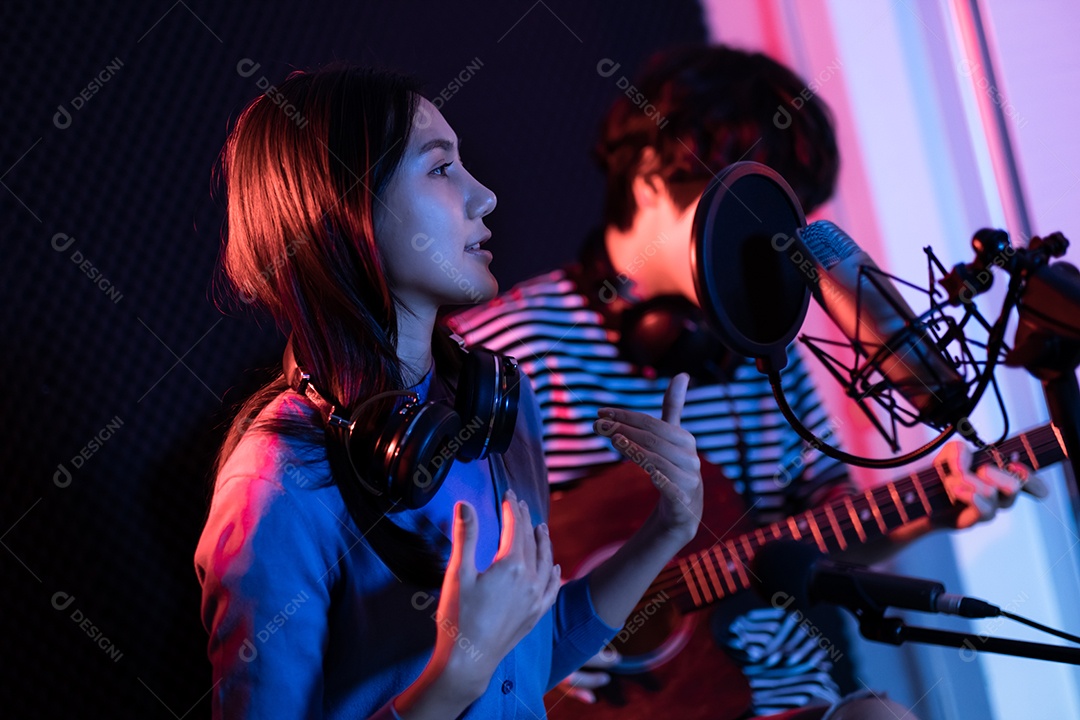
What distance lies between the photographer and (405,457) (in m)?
0.95

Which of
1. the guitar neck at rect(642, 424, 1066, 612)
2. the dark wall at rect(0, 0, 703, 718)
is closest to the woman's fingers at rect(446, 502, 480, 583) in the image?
the guitar neck at rect(642, 424, 1066, 612)

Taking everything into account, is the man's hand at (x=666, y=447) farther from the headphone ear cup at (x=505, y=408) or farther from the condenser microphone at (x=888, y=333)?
the condenser microphone at (x=888, y=333)

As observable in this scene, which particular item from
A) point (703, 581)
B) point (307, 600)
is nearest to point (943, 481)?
point (703, 581)

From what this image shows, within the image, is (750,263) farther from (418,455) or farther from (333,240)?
(333,240)

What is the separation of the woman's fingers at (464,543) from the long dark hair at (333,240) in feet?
0.72

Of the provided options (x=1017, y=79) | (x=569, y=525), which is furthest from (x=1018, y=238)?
(x=569, y=525)

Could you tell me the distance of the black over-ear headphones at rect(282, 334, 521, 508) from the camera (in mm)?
963

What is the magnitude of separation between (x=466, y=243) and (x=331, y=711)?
651 millimetres

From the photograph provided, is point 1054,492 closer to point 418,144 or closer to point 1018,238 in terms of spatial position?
point 1018,238

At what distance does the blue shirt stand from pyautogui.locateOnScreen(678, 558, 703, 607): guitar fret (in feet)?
2.05

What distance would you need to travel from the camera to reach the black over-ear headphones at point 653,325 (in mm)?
1986

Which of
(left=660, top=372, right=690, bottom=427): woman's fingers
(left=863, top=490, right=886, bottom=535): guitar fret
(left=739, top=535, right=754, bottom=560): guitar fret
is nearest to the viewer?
(left=660, top=372, right=690, bottom=427): woman's fingers

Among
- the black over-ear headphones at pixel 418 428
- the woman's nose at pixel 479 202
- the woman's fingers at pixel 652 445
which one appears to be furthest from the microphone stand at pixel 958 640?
the woman's nose at pixel 479 202

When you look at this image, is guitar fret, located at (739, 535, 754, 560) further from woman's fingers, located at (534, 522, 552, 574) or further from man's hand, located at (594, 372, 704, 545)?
woman's fingers, located at (534, 522, 552, 574)
